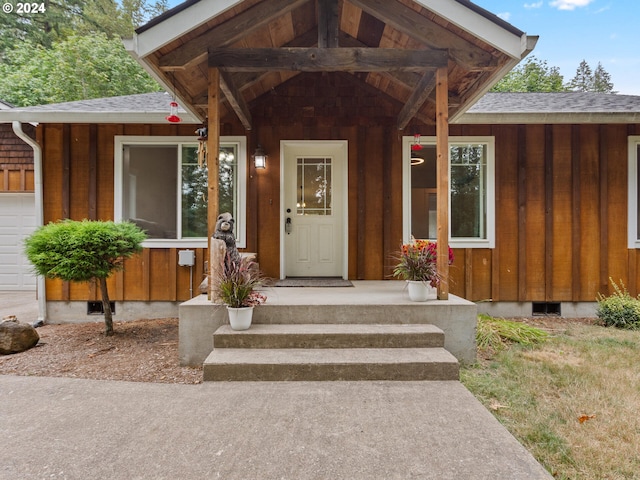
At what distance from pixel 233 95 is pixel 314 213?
2028 millimetres

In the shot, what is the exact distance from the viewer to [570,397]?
226 cm

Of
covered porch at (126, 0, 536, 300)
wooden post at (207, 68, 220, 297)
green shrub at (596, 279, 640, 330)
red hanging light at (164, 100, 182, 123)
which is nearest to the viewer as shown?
covered porch at (126, 0, 536, 300)

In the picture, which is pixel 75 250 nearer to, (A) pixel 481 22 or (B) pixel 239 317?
(B) pixel 239 317

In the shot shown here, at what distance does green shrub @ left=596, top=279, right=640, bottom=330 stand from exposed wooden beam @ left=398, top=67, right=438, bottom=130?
3.57 metres

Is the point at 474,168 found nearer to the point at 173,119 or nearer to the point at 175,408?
the point at 173,119

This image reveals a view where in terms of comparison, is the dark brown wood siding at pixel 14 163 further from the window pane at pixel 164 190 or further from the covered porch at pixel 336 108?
the covered porch at pixel 336 108

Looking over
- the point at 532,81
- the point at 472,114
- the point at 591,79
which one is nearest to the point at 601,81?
the point at 591,79

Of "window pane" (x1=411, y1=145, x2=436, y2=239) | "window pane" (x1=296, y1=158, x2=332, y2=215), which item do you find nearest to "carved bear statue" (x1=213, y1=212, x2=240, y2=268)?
"window pane" (x1=296, y1=158, x2=332, y2=215)

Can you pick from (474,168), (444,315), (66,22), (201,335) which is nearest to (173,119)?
(201,335)

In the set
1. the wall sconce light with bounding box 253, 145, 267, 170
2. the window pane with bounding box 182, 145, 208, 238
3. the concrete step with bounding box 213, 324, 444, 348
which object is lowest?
the concrete step with bounding box 213, 324, 444, 348

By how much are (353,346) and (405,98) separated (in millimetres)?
3457

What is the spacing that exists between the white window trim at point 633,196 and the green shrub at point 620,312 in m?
0.84

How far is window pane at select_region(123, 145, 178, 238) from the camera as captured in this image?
183 inches

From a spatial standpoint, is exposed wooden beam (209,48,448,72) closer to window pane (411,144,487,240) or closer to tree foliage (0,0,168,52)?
window pane (411,144,487,240)
